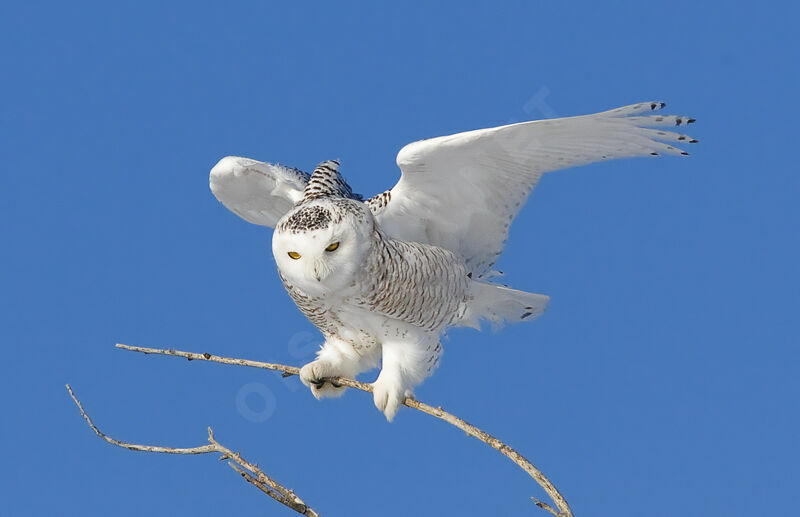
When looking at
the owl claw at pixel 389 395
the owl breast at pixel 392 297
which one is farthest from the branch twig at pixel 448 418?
the owl breast at pixel 392 297

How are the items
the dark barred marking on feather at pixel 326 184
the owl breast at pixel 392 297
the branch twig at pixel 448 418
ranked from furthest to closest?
the dark barred marking on feather at pixel 326 184
the owl breast at pixel 392 297
the branch twig at pixel 448 418

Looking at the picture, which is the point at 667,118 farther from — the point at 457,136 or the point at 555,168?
the point at 457,136

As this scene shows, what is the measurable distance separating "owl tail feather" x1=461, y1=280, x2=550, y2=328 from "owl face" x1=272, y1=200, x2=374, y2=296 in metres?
0.87

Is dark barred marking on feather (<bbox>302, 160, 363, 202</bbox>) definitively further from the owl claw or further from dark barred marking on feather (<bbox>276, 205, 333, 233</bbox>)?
the owl claw

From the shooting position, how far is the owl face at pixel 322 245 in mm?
3654

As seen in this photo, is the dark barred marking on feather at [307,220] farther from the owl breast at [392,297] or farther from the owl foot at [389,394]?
the owl foot at [389,394]

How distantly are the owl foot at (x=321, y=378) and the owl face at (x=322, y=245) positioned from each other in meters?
0.59

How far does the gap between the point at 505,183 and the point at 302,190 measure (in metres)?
0.92

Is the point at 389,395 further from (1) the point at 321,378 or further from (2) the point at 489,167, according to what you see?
(2) the point at 489,167

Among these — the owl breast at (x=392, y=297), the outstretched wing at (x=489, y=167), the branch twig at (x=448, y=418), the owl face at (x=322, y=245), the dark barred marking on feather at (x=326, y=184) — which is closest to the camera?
the branch twig at (x=448, y=418)

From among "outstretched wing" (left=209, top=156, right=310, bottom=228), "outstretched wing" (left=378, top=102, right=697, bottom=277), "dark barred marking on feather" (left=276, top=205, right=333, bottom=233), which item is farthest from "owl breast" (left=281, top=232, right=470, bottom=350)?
"outstretched wing" (left=209, top=156, right=310, bottom=228)

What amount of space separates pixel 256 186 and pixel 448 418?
1.55 m

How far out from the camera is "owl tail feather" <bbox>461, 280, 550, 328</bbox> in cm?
452

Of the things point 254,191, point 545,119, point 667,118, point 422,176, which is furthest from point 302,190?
point 667,118
